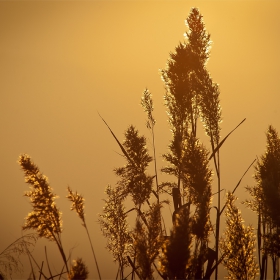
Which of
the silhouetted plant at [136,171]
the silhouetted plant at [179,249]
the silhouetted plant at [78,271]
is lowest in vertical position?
the silhouetted plant at [78,271]

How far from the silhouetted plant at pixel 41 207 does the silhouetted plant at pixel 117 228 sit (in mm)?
737

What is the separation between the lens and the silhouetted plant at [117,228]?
14.8ft

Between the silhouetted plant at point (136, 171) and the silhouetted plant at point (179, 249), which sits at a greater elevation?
the silhouetted plant at point (136, 171)

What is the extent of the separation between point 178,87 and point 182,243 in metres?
2.37

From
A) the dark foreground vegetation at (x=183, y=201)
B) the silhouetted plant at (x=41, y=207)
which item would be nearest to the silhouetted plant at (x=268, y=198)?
the dark foreground vegetation at (x=183, y=201)

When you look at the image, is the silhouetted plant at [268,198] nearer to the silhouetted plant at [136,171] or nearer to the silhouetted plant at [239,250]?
the silhouetted plant at [239,250]

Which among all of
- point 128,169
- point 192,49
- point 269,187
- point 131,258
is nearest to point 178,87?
point 192,49

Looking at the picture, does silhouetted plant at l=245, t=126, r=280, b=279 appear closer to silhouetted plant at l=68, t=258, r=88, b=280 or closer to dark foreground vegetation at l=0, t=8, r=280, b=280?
dark foreground vegetation at l=0, t=8, r=280, b=280

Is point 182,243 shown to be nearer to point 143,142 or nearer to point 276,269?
point 143,142

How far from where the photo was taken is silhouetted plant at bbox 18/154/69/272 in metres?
3.93

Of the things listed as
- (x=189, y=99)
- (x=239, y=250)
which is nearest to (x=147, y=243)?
(x=239, y=250)

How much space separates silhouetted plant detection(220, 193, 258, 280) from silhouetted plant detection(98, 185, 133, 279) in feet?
3.11

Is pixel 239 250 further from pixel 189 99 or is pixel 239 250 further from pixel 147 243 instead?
pixel 189 99

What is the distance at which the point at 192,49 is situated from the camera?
16.9 feet
